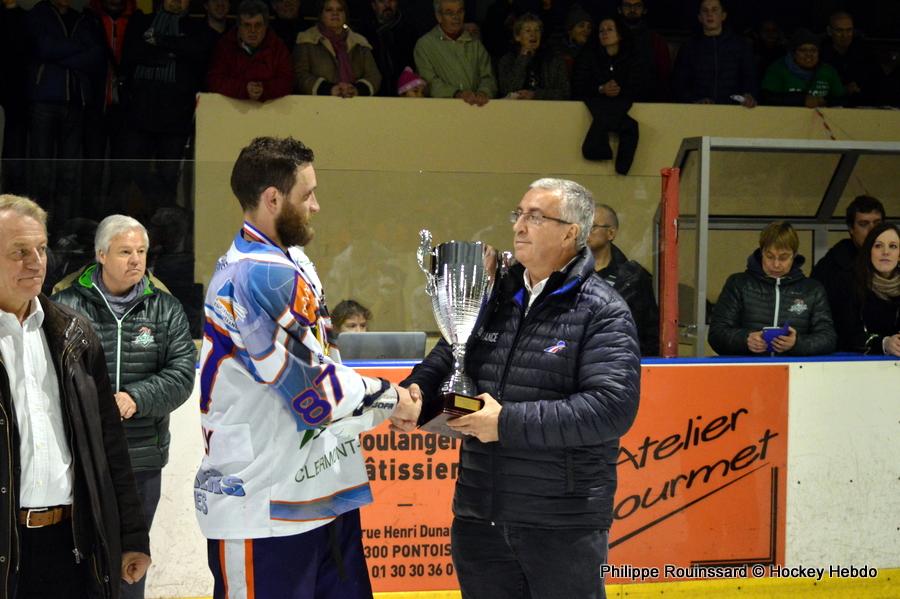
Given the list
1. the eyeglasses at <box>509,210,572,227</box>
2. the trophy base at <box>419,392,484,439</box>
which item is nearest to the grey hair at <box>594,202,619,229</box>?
the eyeglasses at <box>509,210,572,227</box>

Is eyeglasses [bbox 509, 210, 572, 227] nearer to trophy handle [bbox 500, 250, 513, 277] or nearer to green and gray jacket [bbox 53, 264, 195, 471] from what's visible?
trophy handle [bbox 500, 250, 513, 277]

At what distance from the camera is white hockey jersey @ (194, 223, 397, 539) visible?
262 centimetres

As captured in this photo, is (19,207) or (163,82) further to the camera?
(163,82)

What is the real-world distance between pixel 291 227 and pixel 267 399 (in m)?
0.43

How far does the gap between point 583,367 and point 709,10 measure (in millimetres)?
6109

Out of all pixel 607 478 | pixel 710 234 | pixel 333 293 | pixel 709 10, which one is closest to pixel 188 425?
pixel 333 293

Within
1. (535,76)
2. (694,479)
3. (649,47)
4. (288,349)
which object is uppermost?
(649,47)

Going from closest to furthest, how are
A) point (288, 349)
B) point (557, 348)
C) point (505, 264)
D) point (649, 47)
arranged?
point (288, 349)
point (557, 348)
point (505, 264)
point (649, 47)

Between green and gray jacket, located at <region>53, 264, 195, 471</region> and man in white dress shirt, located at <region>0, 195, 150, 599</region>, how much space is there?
4.24 feet

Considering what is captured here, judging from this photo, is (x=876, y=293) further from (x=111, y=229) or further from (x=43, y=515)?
(x=43, y=515)

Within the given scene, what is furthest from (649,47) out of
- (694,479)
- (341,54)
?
(694,479)

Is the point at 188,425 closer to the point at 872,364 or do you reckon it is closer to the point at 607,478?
the point at 607,478

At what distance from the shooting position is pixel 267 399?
2.68 metres

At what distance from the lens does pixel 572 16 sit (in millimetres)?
8234
